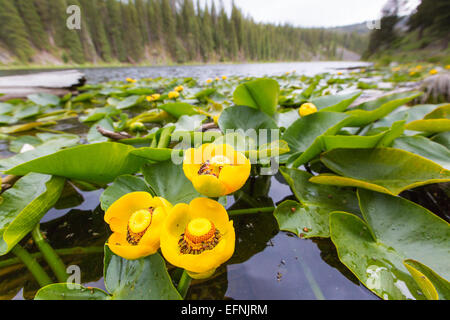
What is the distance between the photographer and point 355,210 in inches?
20.9

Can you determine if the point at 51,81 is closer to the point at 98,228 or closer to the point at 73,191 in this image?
the point at 73,191

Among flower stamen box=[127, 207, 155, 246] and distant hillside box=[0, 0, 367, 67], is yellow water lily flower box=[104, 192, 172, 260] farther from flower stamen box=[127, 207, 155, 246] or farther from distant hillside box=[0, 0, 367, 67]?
distant hillside box=[0, 0, 367, 67]

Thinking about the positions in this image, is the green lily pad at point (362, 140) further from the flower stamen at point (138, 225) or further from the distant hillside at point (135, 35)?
the distant hillside at point (135, 35)

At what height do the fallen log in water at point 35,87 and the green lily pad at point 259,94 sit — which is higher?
the green lily pad at point 259,94

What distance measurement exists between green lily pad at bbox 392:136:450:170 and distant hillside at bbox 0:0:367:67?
21135 millimetres

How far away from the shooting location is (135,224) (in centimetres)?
35

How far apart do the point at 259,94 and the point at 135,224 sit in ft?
2.16

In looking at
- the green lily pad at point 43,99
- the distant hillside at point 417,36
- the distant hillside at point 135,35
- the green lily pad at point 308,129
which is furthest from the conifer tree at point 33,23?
the distant hillside at point 417,36

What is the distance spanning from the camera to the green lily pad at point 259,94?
0.77m

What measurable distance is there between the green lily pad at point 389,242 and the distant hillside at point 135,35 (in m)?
21.2

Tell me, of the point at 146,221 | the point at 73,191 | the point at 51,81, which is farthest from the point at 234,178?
the point at 51,81

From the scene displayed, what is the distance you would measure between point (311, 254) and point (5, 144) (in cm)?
155

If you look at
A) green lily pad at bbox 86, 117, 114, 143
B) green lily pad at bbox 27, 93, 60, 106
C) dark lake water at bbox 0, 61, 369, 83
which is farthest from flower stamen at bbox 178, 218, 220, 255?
dark lake water at bbox 0, 61, 369, 83

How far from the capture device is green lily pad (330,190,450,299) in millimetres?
371
